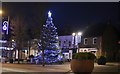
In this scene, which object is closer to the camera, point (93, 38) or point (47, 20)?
point (47, 20)

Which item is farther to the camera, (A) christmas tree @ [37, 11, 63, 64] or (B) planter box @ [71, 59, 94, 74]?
(A) christmas tree @ [37, 11, 63, 64]

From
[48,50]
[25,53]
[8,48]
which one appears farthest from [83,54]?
[25,53]

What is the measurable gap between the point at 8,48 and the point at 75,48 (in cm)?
1277

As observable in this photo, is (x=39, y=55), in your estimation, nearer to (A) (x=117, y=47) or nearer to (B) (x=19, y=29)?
(B) (x=19, y=29)

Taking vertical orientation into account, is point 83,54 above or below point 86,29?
below

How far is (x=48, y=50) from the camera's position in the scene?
110ft

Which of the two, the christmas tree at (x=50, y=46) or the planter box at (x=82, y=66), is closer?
the planter box at (x=82, y=66)

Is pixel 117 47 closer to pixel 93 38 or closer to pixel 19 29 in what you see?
pixel 93 38

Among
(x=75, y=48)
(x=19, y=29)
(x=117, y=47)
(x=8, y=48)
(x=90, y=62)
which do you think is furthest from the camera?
(x=117, y=47)

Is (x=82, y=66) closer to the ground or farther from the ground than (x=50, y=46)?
closer to the ground

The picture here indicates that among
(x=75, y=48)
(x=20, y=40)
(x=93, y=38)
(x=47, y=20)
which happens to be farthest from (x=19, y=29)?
(x=93, y=38)

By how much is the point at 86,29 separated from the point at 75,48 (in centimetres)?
794

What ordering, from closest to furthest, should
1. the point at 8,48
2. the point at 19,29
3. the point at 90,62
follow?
1. the point at 90,62
2. the point at 19,29
3. the point at 8,48

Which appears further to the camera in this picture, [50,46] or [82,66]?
[50,46]
